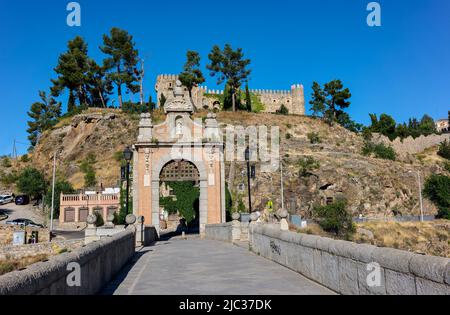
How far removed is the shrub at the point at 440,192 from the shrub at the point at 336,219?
14557 mm

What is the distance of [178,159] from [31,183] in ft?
130

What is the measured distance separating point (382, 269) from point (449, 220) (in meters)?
46.3

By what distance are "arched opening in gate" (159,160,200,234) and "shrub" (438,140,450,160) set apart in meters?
44.8

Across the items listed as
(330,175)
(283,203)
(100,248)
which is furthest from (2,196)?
(100,248)

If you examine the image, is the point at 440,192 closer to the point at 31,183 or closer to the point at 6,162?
the point at 31,183

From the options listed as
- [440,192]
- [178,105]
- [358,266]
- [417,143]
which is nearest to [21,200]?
[178,105]

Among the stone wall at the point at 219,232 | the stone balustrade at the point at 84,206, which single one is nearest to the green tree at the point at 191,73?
the stone balustrade at the point at 84,206

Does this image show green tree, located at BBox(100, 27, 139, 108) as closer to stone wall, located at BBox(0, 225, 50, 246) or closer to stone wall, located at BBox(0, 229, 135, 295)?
stone wall, located at BBox(0, 225, 50, 246)

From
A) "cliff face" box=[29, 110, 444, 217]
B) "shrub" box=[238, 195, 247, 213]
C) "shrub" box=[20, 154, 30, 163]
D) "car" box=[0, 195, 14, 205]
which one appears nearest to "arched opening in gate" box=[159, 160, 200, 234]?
"shrub" box=[238, 195, 247, 213]

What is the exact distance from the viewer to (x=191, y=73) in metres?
66.9

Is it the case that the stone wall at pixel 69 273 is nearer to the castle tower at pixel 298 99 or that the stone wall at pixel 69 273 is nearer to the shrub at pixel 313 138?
the shrub at pixel 313 138

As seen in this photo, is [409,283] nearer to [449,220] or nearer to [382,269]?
[382,269]

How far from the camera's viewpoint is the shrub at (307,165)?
1882 inches

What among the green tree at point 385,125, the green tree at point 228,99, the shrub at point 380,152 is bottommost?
the shrub at point 380,152
